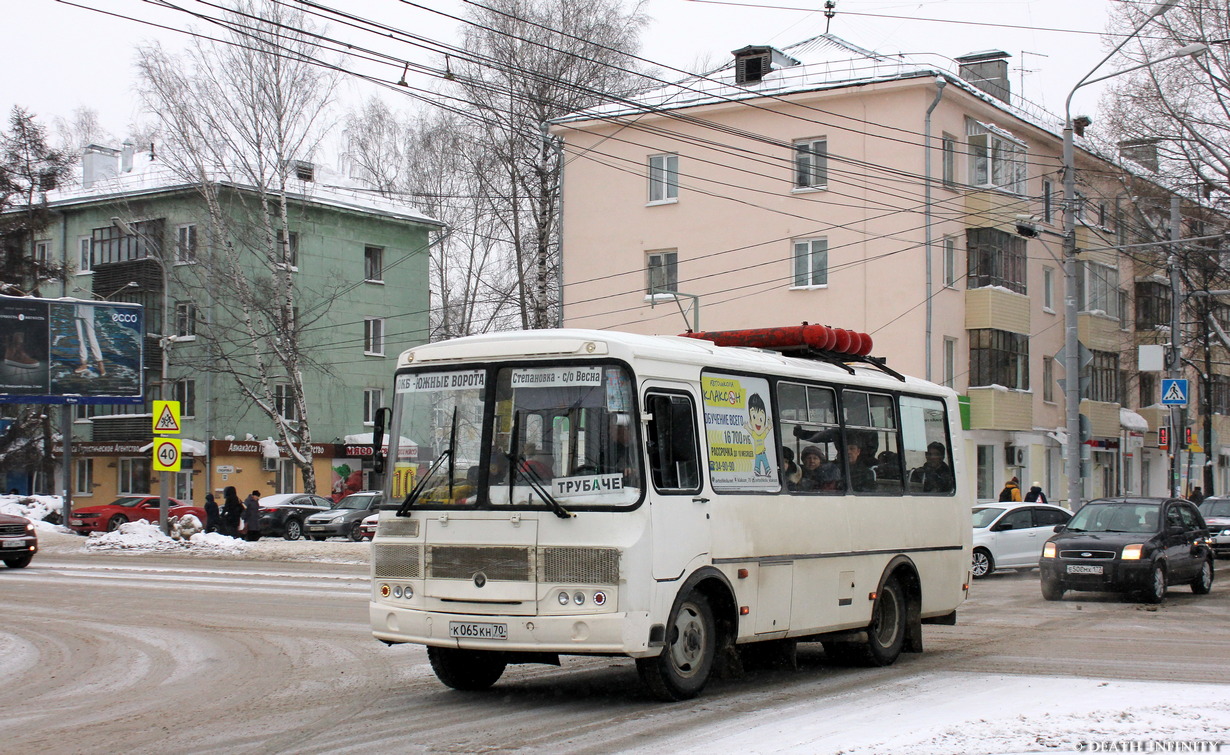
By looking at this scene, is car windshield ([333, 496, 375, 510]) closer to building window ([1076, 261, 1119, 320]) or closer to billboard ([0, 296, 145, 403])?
billboard ([0, 296, 145, 403])

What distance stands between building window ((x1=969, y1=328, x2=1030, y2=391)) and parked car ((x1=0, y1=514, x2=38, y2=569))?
1061 inches

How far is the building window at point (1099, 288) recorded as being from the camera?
5053cm

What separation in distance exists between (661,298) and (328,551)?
635 inches

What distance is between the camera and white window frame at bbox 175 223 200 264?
46.6m

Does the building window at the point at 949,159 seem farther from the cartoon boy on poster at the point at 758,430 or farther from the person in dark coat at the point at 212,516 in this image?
the cartoon boy on poster at the point at 758,430

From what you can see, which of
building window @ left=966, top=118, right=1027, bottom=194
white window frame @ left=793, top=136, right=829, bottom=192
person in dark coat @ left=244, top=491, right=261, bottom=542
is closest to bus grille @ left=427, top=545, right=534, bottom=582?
person in dark coat @ left=244, top=491, right=261, bottom=542

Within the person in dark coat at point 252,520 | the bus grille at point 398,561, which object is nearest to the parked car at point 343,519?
the person in dark coat at point 252,520

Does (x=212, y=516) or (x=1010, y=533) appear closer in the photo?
(x=1010, y=533)

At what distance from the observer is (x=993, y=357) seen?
4191 cm

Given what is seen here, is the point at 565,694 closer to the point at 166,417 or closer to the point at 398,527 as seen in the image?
the point at 398,527

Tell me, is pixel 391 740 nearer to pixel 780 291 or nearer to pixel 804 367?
pixel 804 367

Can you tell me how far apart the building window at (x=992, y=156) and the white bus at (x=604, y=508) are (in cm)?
3132

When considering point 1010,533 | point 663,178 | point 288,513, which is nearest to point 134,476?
point 288,513

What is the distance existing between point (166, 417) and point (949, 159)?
2316 centimetres
